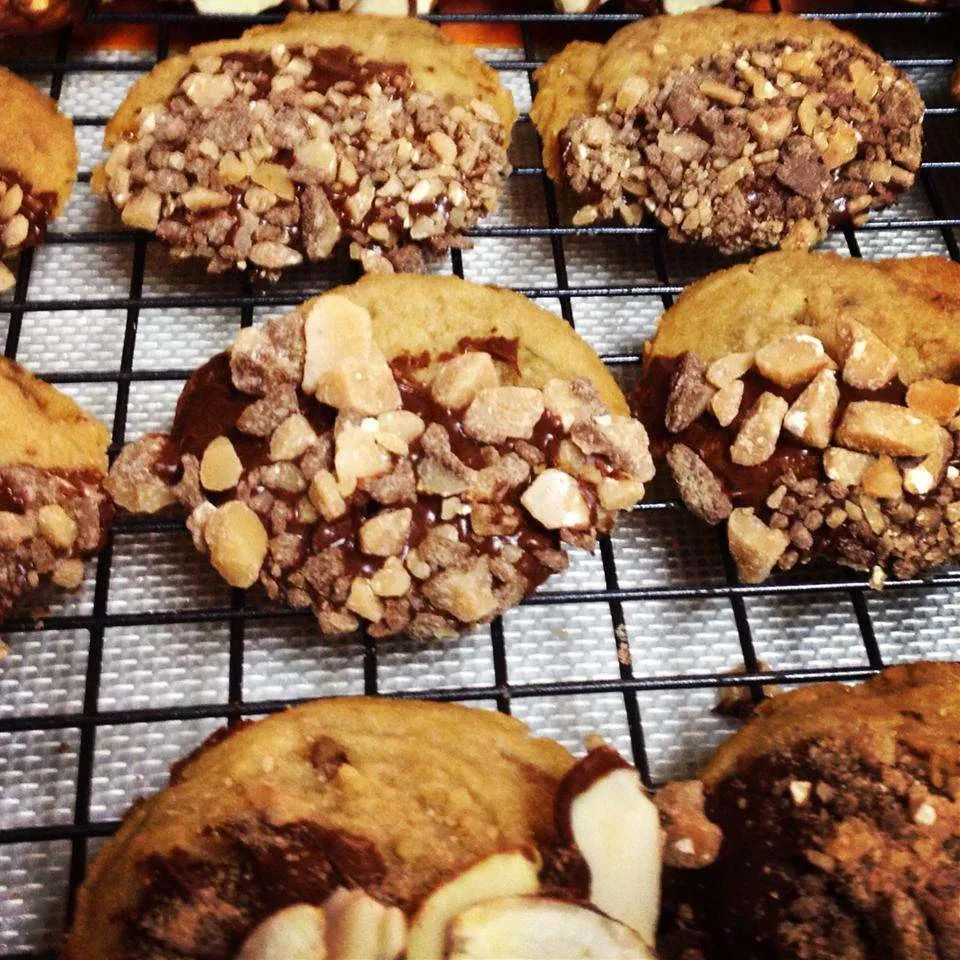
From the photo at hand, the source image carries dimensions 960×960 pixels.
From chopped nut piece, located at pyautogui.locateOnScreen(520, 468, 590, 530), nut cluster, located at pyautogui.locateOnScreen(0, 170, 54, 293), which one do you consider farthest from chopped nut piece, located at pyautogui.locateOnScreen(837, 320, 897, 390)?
nut cluster, located at pyautogui.locateOnScreen(0, 170, 54, 293)

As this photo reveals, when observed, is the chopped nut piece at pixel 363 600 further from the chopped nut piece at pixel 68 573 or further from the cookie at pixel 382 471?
the chopped nut piece at pixel 68 573

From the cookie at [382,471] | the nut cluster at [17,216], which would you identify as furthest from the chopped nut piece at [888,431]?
the nut cluster at [17,216]

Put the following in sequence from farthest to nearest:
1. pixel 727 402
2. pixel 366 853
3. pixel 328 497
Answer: pixel 727 402 < pixel 328 497 < pixel 366 853

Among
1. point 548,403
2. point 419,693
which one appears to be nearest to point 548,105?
point 548,403

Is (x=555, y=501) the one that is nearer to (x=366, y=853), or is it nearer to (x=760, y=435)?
(x=760, y=435)

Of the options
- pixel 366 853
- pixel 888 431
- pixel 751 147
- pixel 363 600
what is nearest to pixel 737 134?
pixel 751 147
